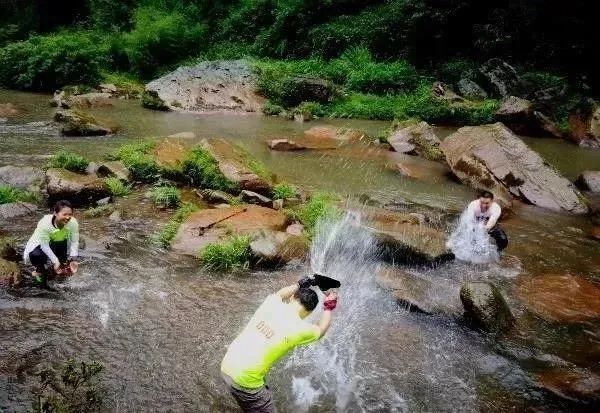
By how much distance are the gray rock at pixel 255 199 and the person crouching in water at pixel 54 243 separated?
13.1 feet

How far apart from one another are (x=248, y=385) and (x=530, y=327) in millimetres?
4530

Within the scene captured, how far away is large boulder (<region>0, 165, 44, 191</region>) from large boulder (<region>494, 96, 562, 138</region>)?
16286 millimetres

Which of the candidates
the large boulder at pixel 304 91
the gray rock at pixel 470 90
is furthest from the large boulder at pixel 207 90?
the gray rock at pixel 470 90

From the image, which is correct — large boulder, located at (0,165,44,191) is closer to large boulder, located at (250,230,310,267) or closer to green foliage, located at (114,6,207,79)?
large boulder, located at (250,230,310,267)

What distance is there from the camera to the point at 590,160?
16656 mm

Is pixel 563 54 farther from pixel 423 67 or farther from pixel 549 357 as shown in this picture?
pixel 549 357

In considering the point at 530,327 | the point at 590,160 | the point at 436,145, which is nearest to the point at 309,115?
the point at 436,145

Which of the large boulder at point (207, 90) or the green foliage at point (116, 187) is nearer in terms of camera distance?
the green foliage at point (116, 187)

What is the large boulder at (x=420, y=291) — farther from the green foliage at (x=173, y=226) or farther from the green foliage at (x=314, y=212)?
the green foliage at (x=173, y=226)

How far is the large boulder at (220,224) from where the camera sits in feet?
28.3

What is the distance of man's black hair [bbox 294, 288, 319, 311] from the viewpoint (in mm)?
4586

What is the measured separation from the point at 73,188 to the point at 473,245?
7.61 meters

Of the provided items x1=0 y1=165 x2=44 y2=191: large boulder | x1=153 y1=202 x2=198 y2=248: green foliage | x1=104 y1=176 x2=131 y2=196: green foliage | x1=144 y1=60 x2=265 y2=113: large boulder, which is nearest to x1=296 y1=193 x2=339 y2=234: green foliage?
x1=153 y1=202 x2=198 y2=248: green foliage

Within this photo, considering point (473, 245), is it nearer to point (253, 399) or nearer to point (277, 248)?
point (277, 248)
